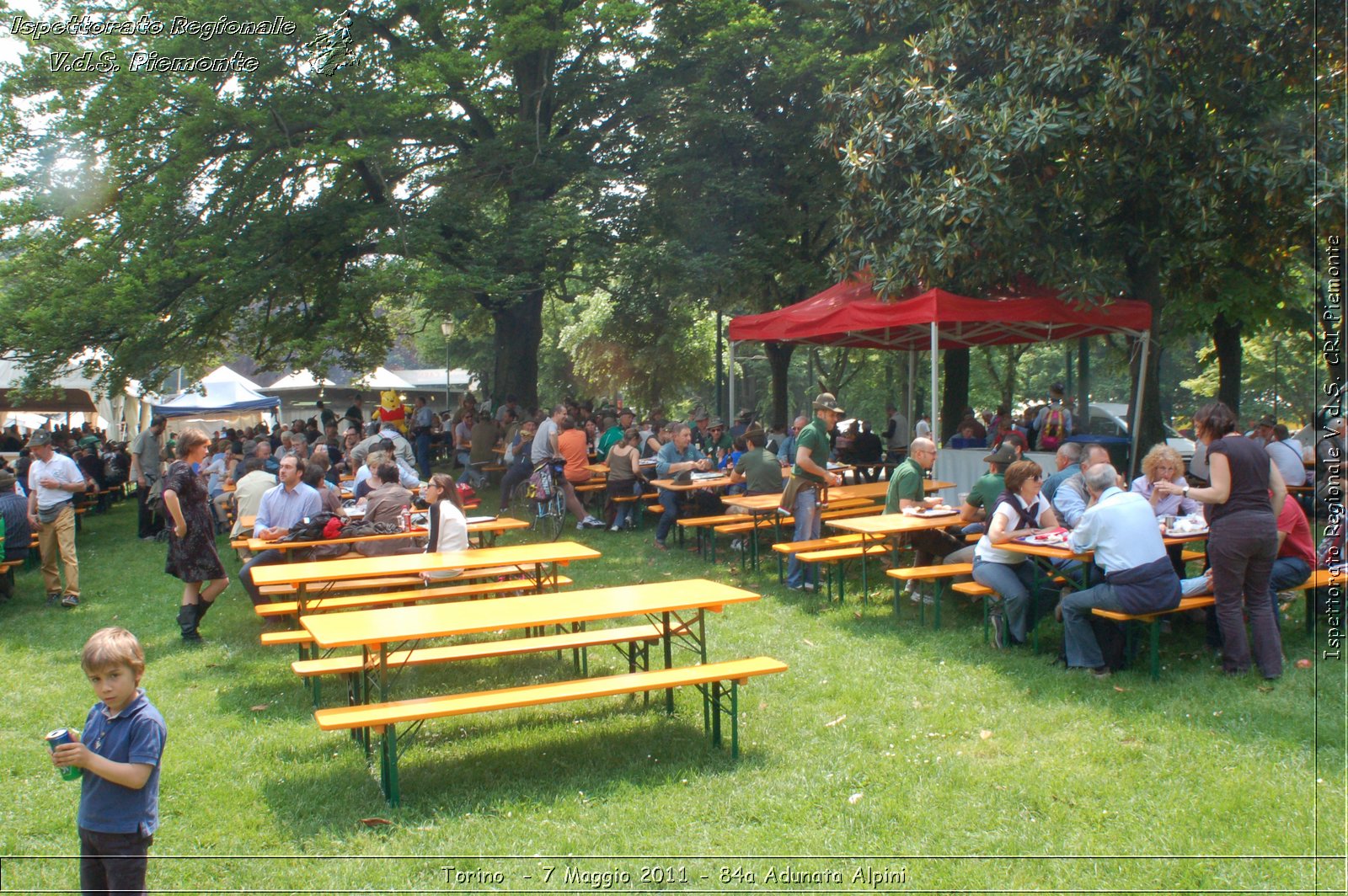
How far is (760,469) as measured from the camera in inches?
426

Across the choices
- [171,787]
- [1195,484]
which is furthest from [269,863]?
[1195,484]

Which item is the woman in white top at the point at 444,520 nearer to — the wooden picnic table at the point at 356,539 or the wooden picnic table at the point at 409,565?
the wooden picnic table at the point at 409,565

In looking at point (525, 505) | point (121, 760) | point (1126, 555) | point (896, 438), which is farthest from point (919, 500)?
point (896, 438)

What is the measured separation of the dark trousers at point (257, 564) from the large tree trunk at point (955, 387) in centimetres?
1160

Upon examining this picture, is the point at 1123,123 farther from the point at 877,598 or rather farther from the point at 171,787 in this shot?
the point at 171,787

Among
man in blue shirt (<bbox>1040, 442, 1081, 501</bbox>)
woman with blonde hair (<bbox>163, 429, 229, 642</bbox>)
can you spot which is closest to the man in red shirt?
man in blue shirt (<bbox>1040, 442, 1081, 501</bbox>)

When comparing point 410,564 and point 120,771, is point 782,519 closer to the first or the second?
point 410,564

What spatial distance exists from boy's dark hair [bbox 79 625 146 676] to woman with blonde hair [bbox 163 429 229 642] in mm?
4988

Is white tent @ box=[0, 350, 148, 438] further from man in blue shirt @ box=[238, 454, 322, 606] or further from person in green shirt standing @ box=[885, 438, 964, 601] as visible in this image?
person in green shirt standing @ box=[885, 438, 964, 601]

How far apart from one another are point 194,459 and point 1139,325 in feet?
33.0

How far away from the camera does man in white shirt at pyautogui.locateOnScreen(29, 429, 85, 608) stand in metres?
10.2

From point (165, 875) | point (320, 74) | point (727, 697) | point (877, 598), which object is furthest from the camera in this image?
point (320, 74)

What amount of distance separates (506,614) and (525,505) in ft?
32.6

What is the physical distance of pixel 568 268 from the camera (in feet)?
58.2
